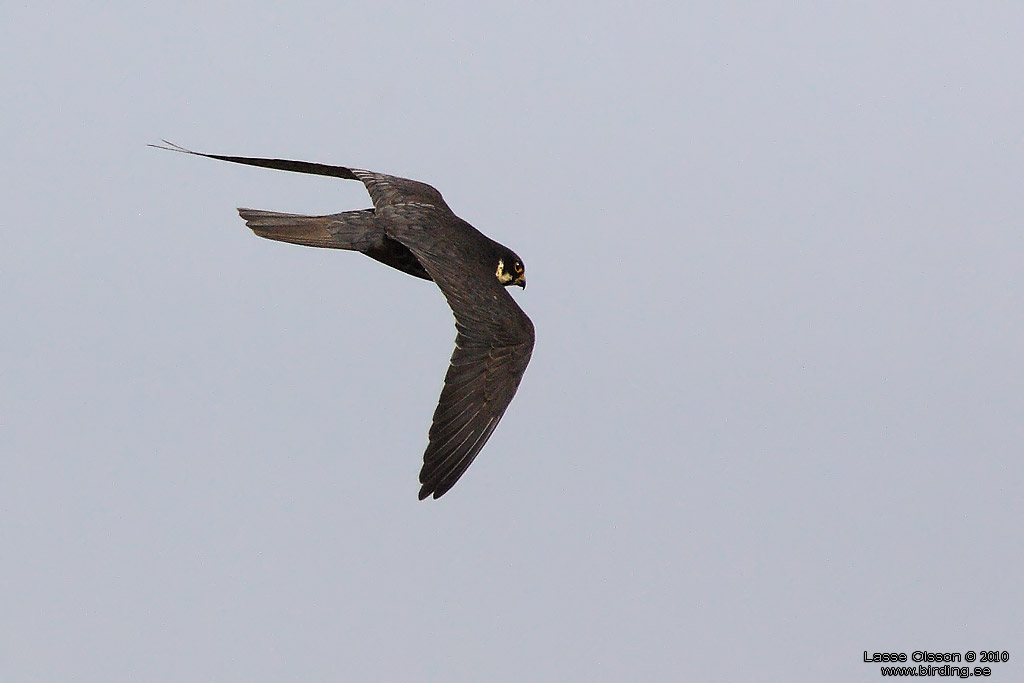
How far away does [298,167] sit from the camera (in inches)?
403

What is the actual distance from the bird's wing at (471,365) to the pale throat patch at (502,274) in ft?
1.85

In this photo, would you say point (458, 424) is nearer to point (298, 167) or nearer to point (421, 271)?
point (421, 271)

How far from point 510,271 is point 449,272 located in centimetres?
104

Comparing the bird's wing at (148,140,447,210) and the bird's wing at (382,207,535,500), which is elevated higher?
the bird's wing at (148,140,447,210)

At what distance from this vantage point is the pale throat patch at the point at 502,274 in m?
9.69

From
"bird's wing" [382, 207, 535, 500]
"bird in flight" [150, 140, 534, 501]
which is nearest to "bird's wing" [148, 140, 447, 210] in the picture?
"bird in flight" [150, 140, 534, 501]

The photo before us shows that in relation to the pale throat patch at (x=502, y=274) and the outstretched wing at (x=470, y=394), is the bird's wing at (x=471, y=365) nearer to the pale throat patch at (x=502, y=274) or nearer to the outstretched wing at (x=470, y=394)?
the outstretched wing at (x=470, y=394)

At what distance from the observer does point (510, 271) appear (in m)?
9.84

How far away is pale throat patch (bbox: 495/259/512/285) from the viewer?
31.8 ft

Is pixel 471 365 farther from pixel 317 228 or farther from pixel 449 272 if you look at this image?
pixel 317 228

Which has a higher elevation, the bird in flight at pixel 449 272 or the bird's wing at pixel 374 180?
the bird's wing at pixel 374 180

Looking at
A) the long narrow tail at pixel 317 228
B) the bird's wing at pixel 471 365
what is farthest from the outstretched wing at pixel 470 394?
the long narrow tail at pixel 317 228

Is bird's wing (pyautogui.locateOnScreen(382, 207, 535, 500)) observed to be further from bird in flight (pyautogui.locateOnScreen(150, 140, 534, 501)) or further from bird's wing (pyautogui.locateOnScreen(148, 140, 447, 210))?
bird's wing (pyautogui.locateOnScreen(148, 140, 447, 210))

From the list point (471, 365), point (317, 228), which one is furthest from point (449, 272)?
point (317, 228)
